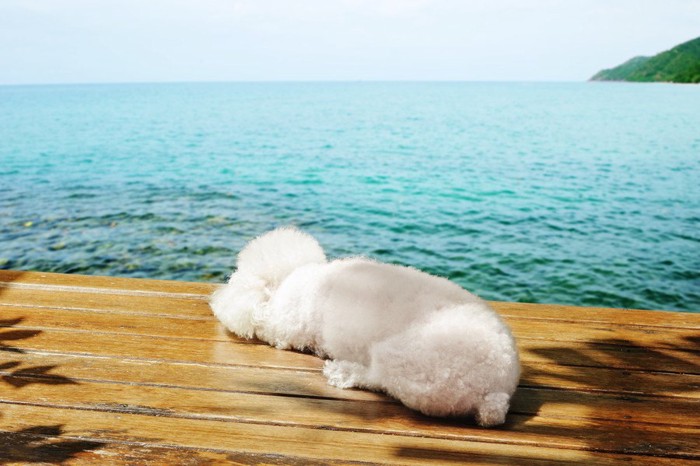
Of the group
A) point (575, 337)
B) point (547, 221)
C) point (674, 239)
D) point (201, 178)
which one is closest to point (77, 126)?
point (201, 178)

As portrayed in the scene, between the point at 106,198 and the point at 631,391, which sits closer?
the point at 631,391

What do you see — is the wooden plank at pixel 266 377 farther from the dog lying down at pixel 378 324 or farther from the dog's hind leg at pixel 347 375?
the dog lying down at pixel 378 324

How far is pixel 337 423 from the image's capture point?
2391 millimetres

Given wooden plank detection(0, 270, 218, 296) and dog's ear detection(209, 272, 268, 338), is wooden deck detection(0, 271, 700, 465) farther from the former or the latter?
wooden plank detection(0, 270, 218, 296)

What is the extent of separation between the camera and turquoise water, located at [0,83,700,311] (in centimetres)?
1003

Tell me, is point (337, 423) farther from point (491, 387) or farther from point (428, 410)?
point (491, 387)

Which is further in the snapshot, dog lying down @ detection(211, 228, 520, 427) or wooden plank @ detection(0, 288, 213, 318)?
wooden plank @ detection(0, 288, 213, 318)

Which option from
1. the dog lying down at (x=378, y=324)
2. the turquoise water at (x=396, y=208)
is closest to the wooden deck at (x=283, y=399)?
the dog lying down at (x=378, y=324)

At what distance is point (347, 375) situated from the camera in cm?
272

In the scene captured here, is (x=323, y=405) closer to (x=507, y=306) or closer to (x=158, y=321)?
(x=158, y=321)

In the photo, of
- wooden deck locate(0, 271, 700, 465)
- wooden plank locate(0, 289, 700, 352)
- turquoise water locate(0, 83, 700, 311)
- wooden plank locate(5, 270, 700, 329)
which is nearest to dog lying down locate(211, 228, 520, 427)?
wooden deck locate(0, 271, 700, 465)

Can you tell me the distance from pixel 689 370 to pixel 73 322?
12.0 ft

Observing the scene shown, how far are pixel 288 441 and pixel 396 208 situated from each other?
13154 millimetres

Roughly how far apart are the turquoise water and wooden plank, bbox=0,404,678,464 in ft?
22.5
